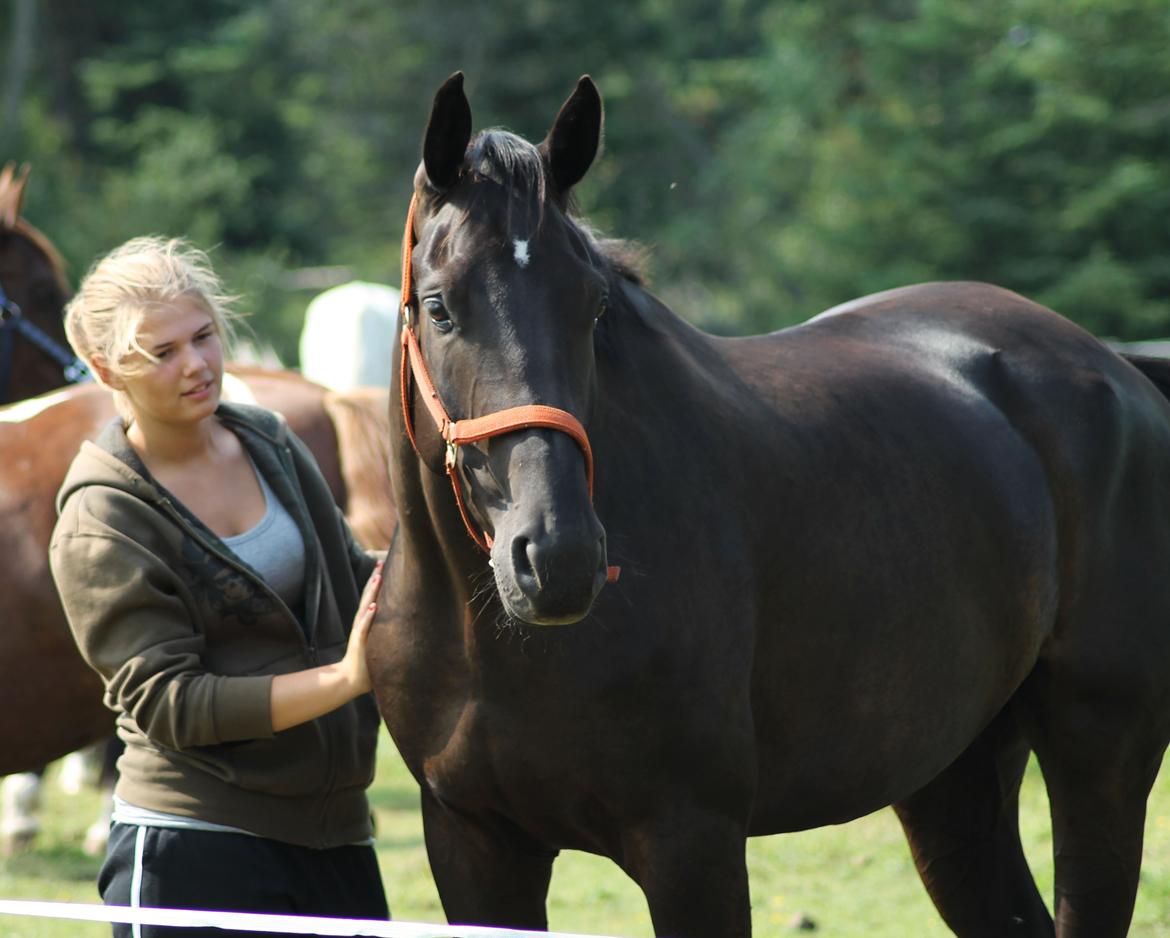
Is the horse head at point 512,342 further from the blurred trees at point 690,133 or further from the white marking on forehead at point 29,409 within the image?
the blurred trees at point 690,133

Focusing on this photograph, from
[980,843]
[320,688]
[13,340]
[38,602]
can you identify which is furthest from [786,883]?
[13,340]

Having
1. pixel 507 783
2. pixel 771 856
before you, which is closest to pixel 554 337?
pixel 507 783

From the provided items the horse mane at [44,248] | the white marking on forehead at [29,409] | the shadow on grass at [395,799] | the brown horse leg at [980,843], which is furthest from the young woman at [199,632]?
the shadow on grass at [395,799]

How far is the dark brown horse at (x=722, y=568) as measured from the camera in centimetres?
235

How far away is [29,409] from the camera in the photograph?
4535 millimetres

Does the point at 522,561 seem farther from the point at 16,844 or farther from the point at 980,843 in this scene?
the point at 16,844

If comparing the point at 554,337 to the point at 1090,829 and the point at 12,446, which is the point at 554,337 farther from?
the point at 12,446

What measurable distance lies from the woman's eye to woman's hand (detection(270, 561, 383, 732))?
656mm

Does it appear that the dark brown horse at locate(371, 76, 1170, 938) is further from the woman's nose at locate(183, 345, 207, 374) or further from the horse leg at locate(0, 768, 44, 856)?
the horse leg at locate(0, 768, 44, 856)

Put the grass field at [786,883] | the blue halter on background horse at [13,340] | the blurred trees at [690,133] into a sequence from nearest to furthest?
the grass field at [786,883] < the blue halter on background horse at [13,340] < the blurred trees at [690,133]

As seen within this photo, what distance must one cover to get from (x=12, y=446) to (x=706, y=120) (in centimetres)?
2843

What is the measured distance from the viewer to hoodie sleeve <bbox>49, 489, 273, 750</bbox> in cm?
272

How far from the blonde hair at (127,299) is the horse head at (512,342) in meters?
0.60

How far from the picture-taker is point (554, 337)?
229 centimetres
